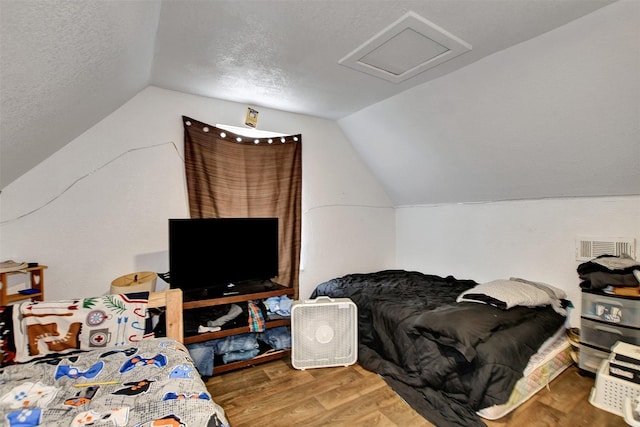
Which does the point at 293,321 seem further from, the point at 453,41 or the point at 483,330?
the point at 453,41

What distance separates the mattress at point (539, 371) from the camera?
1855 millimetres

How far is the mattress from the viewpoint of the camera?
1855 millimetres

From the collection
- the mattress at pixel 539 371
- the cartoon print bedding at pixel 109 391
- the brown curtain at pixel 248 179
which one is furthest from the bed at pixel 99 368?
the mattress at pixel 539 371

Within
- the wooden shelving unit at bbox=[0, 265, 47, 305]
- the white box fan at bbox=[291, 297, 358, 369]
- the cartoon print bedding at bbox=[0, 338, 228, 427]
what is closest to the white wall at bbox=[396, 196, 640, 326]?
the white box fan at bbox=[291, 297, 358, 369]

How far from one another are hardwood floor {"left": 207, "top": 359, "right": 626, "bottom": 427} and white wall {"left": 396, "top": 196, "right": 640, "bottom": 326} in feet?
2.82

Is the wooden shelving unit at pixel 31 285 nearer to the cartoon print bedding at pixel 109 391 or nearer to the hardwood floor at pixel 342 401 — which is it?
the cartoon print bedding at pixel 109 391

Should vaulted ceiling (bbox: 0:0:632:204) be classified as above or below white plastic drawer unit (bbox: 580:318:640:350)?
above

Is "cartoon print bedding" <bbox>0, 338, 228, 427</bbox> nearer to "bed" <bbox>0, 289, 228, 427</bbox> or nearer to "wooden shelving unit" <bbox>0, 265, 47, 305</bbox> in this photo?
"bed" <bbox>0, 289, 228, 427</bbox>

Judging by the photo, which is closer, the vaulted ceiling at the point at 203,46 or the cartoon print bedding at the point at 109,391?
the cartoon print bedding at the point at 109,391

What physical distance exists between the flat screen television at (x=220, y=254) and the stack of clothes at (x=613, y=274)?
247 centimetres

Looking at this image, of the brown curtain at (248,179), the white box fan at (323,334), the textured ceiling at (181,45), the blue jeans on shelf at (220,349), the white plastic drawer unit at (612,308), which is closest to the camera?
the textured ceiling at (181,45)

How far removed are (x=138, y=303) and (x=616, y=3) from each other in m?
2.91

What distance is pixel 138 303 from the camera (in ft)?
5.33

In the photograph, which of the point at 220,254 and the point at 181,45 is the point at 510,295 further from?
the point at 181,45
